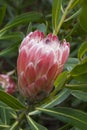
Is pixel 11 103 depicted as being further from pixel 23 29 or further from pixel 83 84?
pixel 23 29

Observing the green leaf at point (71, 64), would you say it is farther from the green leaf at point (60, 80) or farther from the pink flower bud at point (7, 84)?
the pink flower bud at point (7, 84)

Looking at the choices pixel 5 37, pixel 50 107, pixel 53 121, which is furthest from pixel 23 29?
pixel 50 107

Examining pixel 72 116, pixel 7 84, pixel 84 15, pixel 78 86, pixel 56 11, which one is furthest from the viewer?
pixel 7 84

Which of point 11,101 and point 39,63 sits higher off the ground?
point 39,63

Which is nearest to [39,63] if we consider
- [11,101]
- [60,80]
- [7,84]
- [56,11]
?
[60,80]

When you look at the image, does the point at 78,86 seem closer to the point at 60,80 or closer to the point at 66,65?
the point at 60,80

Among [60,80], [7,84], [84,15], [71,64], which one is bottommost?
[7,84]

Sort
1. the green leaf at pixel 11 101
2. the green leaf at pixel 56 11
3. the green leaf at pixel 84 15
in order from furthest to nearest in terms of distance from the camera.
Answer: the green leaf at pixel 56 11, the green leaf at pixel 11 101, the green leaf at pixel 84 15

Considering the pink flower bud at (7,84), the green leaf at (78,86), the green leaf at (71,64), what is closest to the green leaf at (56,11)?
the green leaf at (71,64)
